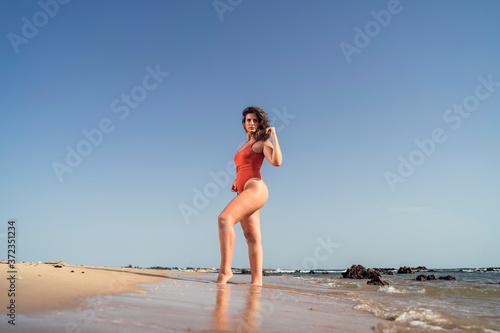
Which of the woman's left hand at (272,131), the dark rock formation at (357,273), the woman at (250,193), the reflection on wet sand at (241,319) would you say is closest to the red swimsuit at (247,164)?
the woman at (250,193)

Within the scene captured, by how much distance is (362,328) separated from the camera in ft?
7.63

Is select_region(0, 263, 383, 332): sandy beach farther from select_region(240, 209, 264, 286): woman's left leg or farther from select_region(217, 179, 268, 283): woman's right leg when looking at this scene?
select_region(240, 209, 264, 286): woman's left leg

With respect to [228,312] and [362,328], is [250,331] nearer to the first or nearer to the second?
[228,312]

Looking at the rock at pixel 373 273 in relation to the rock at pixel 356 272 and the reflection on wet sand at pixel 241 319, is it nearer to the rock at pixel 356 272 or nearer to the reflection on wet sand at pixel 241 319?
the rock at pixel 356 272

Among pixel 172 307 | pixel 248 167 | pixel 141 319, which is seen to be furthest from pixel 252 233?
pixel 141 319

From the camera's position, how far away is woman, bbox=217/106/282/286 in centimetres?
493

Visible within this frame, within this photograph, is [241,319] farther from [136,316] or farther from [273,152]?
[273,152]

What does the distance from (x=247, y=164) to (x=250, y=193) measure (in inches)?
23.5

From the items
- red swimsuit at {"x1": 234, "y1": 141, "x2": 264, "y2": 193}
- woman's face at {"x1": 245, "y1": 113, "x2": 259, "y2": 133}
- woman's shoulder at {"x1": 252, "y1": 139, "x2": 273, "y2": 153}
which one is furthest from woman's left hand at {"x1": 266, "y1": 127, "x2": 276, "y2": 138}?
woman's face at {"x1": 245, "y1": 113, "x2": 259, "y2": 133}

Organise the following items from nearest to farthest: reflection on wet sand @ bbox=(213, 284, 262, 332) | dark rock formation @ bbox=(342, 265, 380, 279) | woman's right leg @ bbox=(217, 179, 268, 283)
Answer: reflection on wet sand @ bbox=(213, 284, 262, 332)
woman's right leg @ bbox=(217, 179, 268, 283)
dark rock formation @ bbox=(342, 265, 380, 279)

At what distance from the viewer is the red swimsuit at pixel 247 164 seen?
561 centimetres

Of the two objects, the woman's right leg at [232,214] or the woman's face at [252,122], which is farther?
the woman's face at [252,122]

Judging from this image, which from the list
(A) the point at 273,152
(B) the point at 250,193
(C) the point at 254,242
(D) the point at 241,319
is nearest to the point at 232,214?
(B) the point at 250,193

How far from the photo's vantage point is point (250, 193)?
207 inches
